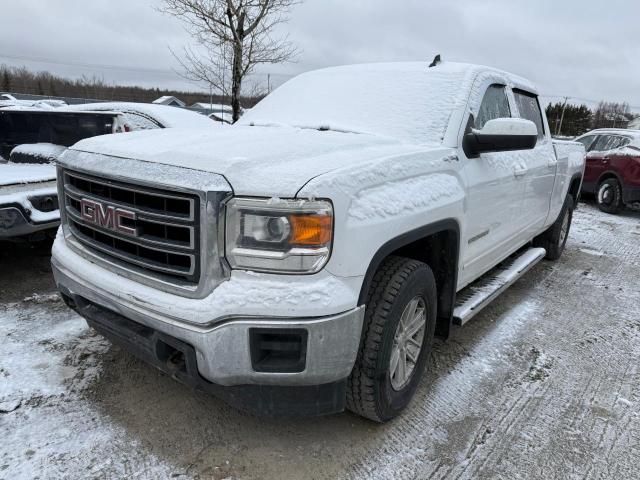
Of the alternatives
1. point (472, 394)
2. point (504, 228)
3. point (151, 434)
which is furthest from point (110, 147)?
point (504, 228)

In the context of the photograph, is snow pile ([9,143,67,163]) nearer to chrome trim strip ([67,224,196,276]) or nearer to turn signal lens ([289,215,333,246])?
chrome trim strip ([67,224,196,276])

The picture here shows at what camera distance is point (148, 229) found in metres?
2.23

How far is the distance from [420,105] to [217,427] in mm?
2214

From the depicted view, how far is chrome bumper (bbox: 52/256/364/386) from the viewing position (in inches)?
79.2

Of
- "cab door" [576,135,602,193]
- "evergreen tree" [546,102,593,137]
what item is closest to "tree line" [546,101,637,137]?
"evergreen tree" [546,102,593,137]

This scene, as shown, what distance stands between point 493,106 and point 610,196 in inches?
320

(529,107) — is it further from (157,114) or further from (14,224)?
(14,224)

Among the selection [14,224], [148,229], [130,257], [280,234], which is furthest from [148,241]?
[14,224]

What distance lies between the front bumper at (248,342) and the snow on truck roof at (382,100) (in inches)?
55.1

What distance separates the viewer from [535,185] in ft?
14.3

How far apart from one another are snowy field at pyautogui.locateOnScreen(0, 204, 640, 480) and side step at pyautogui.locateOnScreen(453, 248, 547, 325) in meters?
0.36

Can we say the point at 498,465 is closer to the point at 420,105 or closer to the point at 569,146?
the point at 420,105

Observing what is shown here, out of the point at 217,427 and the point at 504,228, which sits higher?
the point at 504,228

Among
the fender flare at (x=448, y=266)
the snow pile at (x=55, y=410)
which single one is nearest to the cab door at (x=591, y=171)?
the fender flare at (x=448, y=266)
